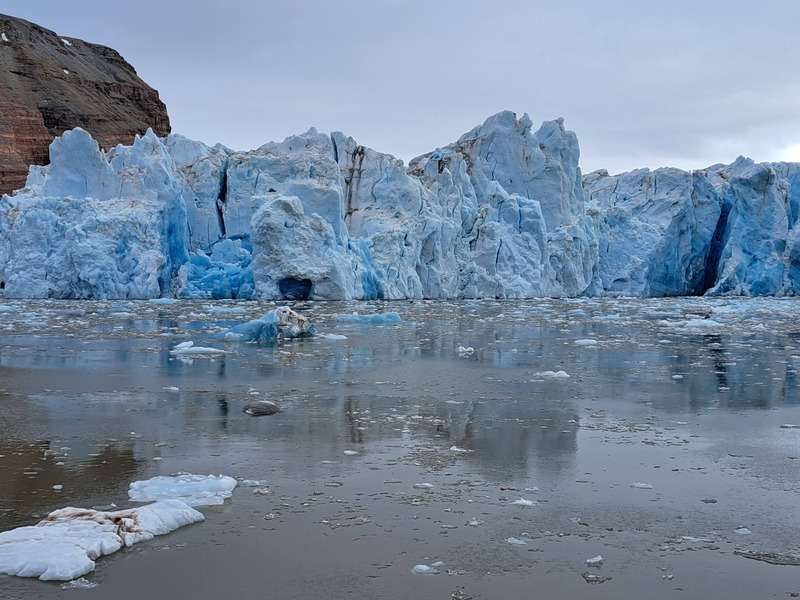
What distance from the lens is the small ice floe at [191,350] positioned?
10734 mm

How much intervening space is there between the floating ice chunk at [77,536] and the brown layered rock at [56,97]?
56.3 metres

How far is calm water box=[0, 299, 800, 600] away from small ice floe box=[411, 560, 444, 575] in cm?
4

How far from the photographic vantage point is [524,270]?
113 ft

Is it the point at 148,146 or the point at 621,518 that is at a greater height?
the point at 148,146

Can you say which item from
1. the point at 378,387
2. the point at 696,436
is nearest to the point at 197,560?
the point at 696,436

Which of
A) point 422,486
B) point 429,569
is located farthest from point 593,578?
point 422,486

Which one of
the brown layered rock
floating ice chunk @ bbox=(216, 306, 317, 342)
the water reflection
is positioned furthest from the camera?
the brown layered rock

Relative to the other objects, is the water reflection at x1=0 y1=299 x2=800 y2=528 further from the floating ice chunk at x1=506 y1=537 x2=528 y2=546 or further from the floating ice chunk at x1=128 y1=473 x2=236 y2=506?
the floating ice chunk at x1=506 y1=537 x2=528 y2=546

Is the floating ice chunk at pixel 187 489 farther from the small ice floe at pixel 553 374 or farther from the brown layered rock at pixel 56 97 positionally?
the brown layered rock at pixel 56 97

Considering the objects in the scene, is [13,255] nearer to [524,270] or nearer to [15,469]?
[524,270]

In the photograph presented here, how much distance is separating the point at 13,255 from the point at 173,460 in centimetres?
2658

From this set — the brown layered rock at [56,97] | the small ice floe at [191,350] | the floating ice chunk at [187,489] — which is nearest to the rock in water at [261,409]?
the floating ice chunk at [187,489]

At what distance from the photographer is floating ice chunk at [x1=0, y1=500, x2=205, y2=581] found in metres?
2.99

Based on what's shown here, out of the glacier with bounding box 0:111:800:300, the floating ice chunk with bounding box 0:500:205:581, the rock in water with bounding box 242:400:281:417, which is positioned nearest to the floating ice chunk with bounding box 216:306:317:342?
the rock in water with bounding box 242:400:281:417
